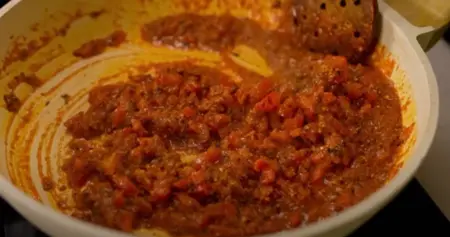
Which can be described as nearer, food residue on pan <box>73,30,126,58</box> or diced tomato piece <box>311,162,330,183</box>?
diced tomato piece <box>311,162,330,183</box>

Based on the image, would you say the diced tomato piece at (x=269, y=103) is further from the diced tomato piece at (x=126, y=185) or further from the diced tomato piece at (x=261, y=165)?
the diced tomato piece at (x=126, y=185)

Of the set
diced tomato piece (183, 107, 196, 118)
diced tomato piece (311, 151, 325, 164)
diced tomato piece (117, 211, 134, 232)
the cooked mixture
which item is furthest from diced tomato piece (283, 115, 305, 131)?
diced tomato piece (117, 211, 134, 232)

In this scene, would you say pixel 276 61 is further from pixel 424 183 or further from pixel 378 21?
pixel 424 183

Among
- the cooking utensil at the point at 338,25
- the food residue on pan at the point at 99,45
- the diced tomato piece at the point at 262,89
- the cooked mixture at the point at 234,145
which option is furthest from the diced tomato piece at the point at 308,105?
the food residue on pan at the point at 99,45

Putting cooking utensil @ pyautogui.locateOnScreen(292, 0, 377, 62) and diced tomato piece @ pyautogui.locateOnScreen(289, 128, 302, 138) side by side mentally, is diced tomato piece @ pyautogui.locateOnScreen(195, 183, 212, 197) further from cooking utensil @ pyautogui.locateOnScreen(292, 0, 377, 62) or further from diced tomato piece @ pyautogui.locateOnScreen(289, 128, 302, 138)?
cooking utensil @ pyautogui.locateOnScreen(292, 0, 377, 62)

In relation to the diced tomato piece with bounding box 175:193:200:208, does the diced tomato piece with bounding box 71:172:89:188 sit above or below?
below

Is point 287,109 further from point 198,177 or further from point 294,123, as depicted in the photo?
point 198,177

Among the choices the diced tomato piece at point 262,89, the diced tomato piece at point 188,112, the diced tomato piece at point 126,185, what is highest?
the diced tomato piece at point 262,89
